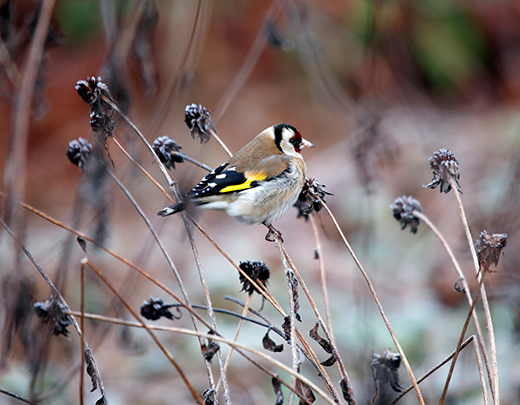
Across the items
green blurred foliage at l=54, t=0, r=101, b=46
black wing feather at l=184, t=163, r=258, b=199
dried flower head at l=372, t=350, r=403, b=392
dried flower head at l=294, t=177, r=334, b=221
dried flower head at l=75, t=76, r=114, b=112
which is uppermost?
green blurred foliage at l=54, t=0, r=101, b=46

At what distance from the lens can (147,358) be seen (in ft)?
13.7

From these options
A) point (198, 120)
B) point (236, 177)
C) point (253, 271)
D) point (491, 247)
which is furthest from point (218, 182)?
point (491, 247)

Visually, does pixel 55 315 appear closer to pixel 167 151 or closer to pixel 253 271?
pixel 253 271

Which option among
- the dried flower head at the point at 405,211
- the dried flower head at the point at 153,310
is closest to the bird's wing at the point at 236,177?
the dried flower head at the point at 153,310

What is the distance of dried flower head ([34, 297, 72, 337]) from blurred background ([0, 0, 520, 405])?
10cm

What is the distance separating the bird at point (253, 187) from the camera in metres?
2.75

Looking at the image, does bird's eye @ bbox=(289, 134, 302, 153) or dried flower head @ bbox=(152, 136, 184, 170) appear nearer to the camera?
dried flower head @ bbox=(152, 136, 184, 170)

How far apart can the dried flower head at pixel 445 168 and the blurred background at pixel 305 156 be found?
221 mm

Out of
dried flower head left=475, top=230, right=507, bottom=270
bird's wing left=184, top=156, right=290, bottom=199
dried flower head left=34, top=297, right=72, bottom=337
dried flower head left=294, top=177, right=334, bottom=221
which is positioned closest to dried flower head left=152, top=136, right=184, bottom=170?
bird's wing left=184, top=156, right=290, bottom=199

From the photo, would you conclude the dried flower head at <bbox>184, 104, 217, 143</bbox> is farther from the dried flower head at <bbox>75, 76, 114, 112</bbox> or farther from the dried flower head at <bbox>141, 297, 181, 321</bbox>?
the dried flower head at <bbox>141, 297, 181, 321</bbox>

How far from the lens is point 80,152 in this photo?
6.77ft

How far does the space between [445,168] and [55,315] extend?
1453 mm

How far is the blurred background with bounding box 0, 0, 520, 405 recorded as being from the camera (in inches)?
105

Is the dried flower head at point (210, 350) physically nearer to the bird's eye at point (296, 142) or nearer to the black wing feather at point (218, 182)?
the black wing feather at point (218, 182)
